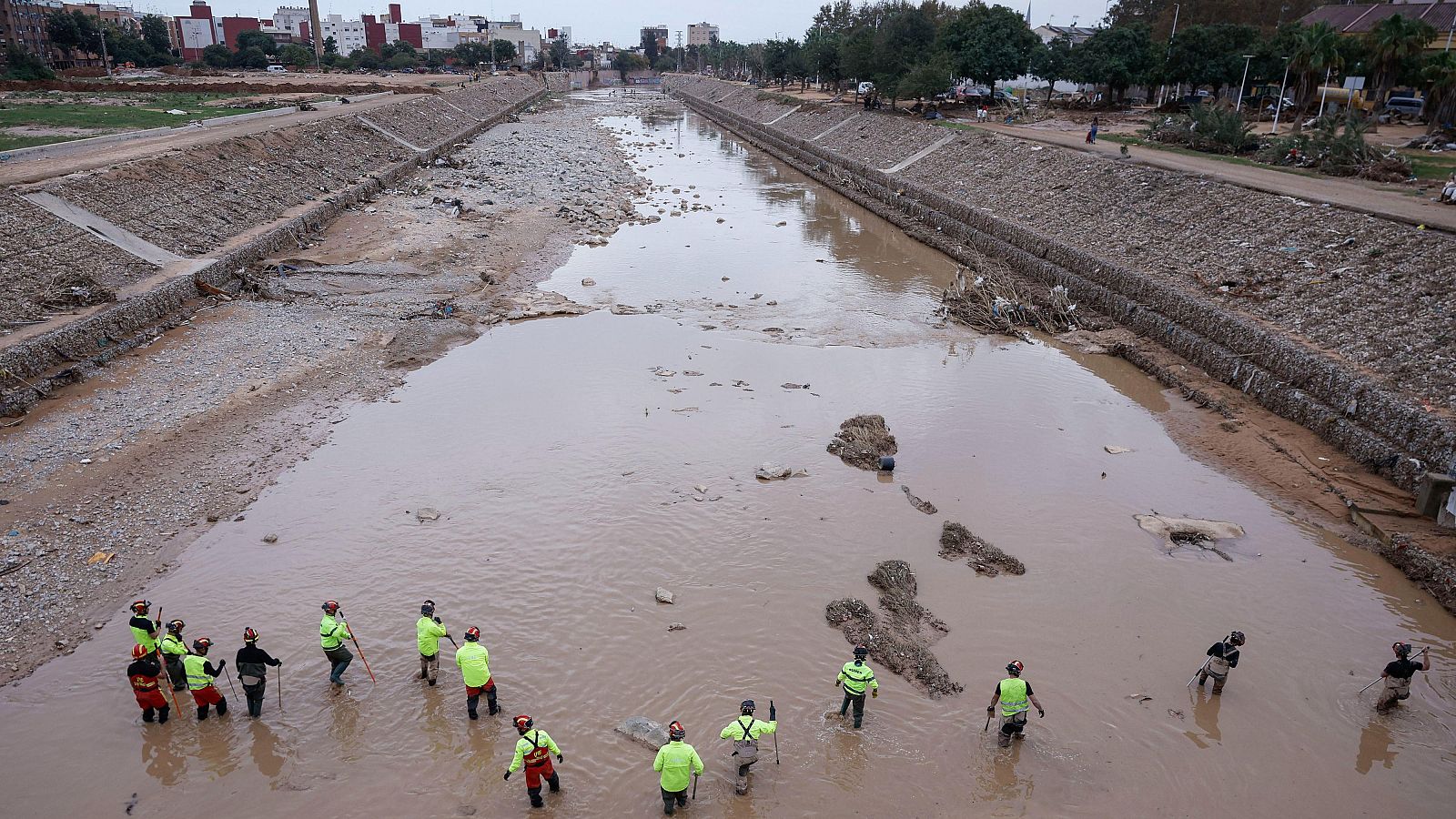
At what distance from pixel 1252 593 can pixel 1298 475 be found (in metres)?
4.33

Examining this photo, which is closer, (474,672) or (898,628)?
(474,672)

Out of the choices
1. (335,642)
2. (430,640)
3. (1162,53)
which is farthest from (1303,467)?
(1162,53)

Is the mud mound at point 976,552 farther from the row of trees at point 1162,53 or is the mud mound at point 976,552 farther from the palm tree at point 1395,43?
the palm tree at point 1395,43

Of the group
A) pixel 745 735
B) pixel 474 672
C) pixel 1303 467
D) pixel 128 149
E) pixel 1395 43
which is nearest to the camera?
pixel 745 735

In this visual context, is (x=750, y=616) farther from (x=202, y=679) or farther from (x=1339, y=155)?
(x=1339, y=155)

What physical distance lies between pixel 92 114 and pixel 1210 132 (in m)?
57.5

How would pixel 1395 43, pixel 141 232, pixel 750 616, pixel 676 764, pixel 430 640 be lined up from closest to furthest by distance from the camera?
1. pixel 676 764
2. pixel 430 640
3. pixel 750 616
4. pixel 141 232
5. pixel 1395 43

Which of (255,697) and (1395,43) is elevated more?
(1395,43)

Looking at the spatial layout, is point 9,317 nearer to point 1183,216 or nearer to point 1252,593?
point 1252,593

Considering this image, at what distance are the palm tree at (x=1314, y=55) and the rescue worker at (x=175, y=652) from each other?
47.3 metres

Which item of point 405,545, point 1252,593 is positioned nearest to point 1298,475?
point 1252,593

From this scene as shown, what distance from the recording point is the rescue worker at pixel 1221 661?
9422 millimetres

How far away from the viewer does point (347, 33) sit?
192 metres

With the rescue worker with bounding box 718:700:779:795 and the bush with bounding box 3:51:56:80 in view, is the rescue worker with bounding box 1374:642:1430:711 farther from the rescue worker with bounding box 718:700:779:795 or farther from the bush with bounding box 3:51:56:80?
the bush with bounding box 3:51:56:80
